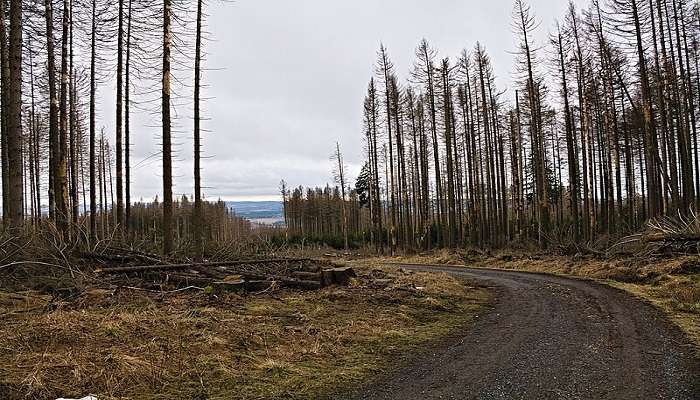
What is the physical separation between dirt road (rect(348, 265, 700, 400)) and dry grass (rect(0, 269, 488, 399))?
25.8 inches

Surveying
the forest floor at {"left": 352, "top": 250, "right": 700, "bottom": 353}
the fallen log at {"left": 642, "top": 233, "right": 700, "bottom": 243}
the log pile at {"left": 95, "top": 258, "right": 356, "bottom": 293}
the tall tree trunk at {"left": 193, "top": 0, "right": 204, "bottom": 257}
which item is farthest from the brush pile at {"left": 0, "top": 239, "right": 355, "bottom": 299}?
the fallen log at {"left": 642, "top": 233, "right": 700, "bottom": 243}

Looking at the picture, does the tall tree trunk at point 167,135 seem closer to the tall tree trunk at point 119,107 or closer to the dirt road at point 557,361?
the tall tree trunk at point 119,107

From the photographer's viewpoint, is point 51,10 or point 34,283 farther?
point 51,10

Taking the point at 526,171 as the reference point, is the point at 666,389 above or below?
below

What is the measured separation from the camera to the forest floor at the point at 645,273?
9000mm

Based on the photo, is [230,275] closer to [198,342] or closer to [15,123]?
[198,342]

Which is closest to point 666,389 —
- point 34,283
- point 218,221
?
point 34,283

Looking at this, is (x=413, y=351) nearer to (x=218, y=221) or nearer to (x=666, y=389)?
(x=666, y=389)

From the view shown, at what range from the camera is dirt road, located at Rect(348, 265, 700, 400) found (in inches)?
→ 190

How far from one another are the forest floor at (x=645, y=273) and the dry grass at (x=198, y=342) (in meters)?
4.10

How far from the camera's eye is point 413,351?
263 inches

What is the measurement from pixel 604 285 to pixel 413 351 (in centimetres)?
904

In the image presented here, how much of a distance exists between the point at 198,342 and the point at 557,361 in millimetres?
4747

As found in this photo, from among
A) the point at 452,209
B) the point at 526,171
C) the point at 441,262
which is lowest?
the point at 441,262
